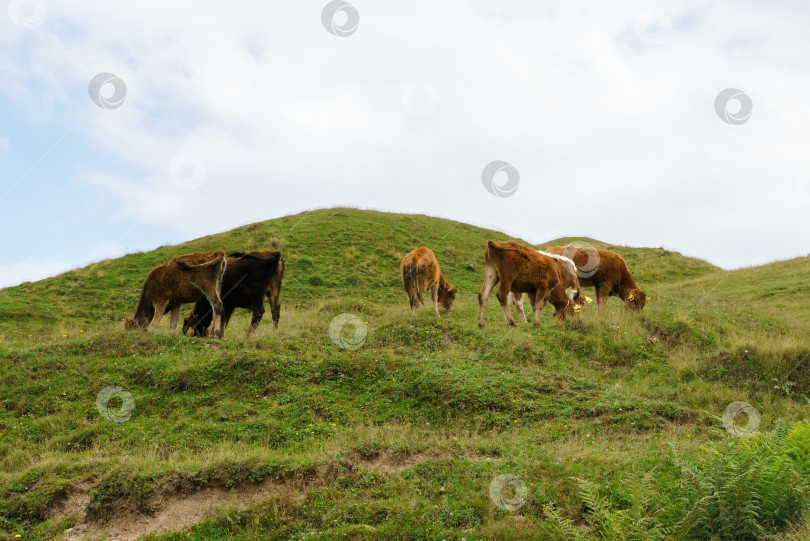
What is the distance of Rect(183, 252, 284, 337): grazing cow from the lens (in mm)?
17844

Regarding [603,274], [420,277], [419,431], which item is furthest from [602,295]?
[419,431]

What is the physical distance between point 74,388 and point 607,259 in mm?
17697

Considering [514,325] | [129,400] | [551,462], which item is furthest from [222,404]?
[514,325]

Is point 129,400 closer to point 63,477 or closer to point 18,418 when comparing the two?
point 18,418

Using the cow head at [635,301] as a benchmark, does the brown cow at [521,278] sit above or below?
above

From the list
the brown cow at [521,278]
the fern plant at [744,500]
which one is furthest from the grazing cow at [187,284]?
the fern plant at [744,500]

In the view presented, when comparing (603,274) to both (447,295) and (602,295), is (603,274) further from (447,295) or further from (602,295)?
(447,295)

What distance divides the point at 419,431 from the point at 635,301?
12.4 meters

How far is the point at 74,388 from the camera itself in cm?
1245

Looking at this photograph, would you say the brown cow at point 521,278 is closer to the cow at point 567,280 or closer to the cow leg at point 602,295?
the cow at point 567,280

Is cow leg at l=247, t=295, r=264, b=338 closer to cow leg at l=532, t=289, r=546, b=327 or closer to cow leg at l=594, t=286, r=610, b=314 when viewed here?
cow leg at l=532, t=289, r=546, b=327

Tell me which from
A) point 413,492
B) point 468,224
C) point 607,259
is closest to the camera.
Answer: point 413,492

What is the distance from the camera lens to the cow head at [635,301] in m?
20.1

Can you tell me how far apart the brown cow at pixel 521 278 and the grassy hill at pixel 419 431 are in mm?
859
